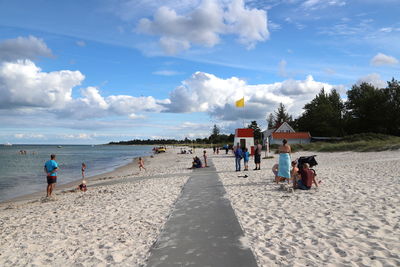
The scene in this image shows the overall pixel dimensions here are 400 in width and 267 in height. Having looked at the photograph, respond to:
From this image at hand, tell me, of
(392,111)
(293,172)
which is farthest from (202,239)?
(392,111)

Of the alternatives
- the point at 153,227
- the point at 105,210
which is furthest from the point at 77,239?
the point at 105,210

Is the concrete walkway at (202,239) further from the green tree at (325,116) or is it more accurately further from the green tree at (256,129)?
the green tree at (256,129)

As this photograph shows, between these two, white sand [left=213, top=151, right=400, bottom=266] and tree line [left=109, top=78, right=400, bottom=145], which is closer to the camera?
white sand [left=213, top=151, right=400, bottom=266]

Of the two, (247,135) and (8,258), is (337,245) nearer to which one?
(8,258)

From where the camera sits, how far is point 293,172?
1106 cm

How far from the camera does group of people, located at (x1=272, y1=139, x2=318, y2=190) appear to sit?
33.9 feet

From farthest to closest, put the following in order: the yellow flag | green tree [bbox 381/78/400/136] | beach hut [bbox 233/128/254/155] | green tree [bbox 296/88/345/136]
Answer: green tree [bbox 296/88/345/136]
green tree [bbox 381/78/400/136]
the yellow flag
beach hut [bbox 233/128/254/155]

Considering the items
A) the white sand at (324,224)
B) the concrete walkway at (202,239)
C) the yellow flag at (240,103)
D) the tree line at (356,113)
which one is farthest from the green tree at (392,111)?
the concrete walkway at (202,239)

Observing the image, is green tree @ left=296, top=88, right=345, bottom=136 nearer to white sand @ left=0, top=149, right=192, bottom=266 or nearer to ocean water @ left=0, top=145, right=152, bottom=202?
ocean water @ left=0, top=145, right=152, bottom=202

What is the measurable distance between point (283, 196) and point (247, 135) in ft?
72.4

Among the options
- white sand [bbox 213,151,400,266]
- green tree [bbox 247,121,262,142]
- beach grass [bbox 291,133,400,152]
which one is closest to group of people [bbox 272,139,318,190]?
white sand [bbox 213,151,400,266]

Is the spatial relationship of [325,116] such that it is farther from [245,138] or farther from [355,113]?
[245,138]

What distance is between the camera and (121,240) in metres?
6.08

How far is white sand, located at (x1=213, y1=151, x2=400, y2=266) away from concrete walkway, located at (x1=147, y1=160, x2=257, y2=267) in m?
0.29
